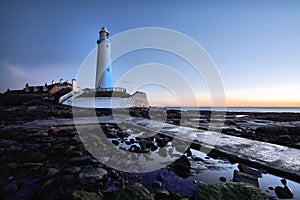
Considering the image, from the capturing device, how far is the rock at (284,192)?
2.85 metres

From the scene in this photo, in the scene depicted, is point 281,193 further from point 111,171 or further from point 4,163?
point 4,163

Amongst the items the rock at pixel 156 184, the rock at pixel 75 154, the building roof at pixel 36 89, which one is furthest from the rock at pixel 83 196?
the building roof at pixel 36 89

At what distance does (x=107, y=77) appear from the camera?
2591 centimetres

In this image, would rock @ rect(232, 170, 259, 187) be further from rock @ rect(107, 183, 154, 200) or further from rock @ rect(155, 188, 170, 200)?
rock @ rect(107, 183, 154, 200)

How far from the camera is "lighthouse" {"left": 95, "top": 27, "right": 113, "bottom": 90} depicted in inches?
1007

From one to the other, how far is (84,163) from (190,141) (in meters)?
4.07

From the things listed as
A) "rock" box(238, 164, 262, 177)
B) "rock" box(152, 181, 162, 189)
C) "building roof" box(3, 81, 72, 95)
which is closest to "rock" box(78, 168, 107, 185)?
"rock" box(152, 181, 162, 189)

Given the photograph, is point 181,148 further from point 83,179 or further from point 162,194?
point 83,179

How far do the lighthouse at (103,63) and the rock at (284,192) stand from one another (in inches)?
967

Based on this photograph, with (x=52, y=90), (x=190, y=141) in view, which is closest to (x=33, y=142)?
(x=190, y=141)

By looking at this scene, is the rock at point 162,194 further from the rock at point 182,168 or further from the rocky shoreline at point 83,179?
the rock at point 182,168

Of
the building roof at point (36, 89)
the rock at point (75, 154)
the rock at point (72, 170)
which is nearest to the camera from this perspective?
the rock at point (72, 170)

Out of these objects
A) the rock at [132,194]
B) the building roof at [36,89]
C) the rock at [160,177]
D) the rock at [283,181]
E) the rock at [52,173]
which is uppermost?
the building roof at [36,89]

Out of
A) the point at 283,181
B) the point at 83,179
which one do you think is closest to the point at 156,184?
the point at 83,179
